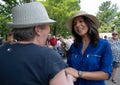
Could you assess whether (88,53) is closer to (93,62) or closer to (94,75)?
(93,62)

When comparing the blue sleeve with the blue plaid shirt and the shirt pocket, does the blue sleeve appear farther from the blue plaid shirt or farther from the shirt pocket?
the blue plaid shirt

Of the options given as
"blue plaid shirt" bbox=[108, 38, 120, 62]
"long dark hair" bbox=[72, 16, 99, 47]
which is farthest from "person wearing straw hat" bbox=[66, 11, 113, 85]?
"blue plaid shirt" bbox=[108, 38, 120, 62]

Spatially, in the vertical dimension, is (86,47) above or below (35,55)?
below

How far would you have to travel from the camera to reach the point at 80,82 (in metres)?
3.51

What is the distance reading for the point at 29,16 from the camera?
8.37ft

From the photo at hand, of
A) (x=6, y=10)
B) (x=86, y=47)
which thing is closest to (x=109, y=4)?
(x=6, y=10)

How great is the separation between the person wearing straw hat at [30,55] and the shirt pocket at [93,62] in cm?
97

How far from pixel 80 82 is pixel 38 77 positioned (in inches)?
46.4

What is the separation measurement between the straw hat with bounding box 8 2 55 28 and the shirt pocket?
3.26ft

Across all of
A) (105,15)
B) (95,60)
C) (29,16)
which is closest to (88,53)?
(95,60)

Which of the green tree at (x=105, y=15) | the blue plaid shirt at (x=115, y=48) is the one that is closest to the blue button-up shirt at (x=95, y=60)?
the blue plaid shirt at (x=115, y=48)

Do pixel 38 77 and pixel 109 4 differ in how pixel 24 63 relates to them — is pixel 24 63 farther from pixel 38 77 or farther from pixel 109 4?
pixel 109 4

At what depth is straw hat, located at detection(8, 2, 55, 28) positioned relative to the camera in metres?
2.51

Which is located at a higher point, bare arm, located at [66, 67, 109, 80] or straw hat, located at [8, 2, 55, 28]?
straw hat, located at [8, 2, 55, 28]
